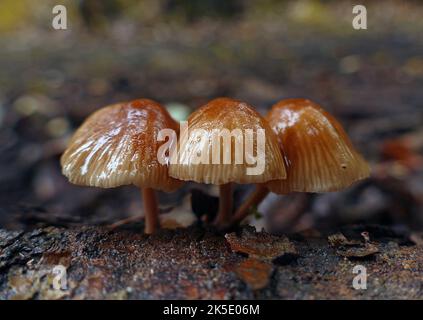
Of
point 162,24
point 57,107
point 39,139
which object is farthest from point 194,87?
point 162,24

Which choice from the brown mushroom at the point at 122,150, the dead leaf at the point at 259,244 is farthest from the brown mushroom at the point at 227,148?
the dead leaf at the point at 259,244

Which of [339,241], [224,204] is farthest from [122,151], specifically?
[339,241]

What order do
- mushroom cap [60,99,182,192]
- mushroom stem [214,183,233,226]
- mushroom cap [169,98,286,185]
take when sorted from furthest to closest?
mushroom stem [214,183,233,226] < mushroom cap [60,99,182,192] < mushroom cap [169,98,286,185]

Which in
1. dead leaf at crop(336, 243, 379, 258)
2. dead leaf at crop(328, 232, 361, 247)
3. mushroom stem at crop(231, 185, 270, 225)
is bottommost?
dead leaf at crop(336, 243, 379, 258)

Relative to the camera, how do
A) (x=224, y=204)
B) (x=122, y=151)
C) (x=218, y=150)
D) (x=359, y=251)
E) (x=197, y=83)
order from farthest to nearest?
1. (x=197, y=83)
2. (x=224, y=204)
3. (x=359, y=251)
4. (x=122, y=151)
5. (x=218, y=150)

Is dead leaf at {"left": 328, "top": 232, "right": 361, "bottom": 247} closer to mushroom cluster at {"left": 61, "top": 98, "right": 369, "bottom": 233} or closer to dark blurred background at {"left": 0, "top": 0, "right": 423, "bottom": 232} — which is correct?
mushroom cluster at {"left": 61, "top": 98, "right": 369, "bottom": 233}

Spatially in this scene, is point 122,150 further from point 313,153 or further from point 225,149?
point 313,153

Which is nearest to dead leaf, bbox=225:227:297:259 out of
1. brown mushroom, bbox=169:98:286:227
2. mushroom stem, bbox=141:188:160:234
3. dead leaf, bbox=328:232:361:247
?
dead leaf, bbox=328:232:361:247
